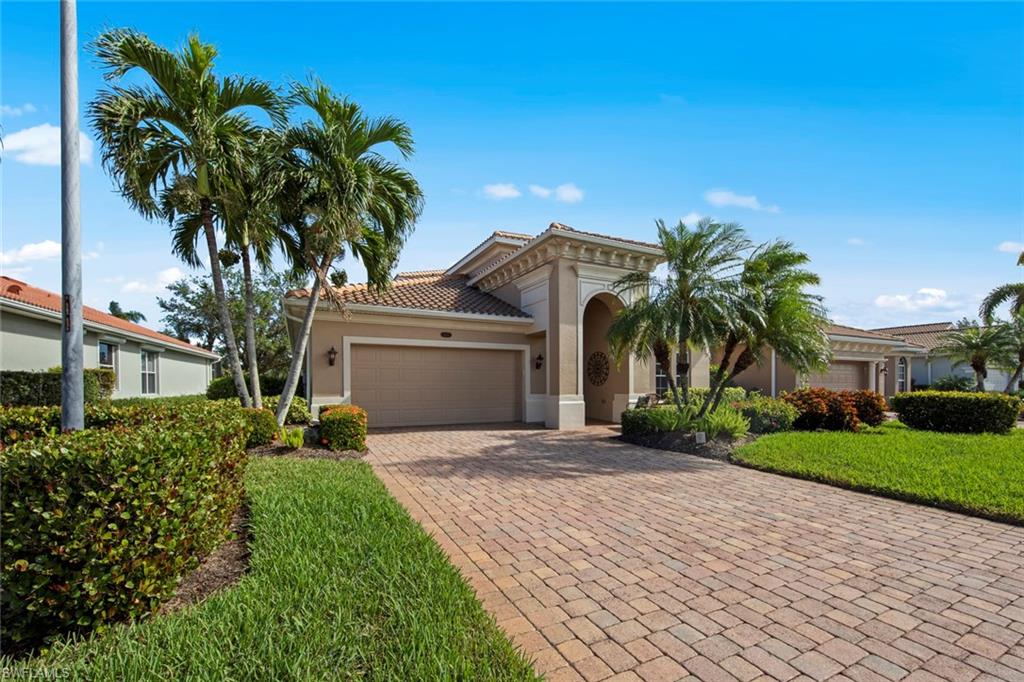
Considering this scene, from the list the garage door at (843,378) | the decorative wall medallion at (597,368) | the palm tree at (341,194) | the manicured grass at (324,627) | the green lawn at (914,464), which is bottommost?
the green lawn at (914,464)

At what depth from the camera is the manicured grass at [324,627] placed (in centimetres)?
238

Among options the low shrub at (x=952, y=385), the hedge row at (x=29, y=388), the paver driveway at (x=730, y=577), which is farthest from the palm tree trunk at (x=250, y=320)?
the low shrub at (x=952, y=385)

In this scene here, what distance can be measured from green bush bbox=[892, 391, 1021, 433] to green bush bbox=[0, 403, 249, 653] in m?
17.3

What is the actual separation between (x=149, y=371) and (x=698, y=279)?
77.3ft

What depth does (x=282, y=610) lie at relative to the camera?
9.45 feet

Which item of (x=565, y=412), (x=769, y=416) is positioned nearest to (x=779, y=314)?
(x=769, y=416)

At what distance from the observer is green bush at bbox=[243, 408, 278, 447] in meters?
9.16

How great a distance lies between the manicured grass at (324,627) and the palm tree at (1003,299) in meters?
26.6

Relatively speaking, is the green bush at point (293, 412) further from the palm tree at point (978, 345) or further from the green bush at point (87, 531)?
the palm tree at point (978, 345)

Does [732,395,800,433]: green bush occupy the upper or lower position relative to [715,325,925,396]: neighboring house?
lower

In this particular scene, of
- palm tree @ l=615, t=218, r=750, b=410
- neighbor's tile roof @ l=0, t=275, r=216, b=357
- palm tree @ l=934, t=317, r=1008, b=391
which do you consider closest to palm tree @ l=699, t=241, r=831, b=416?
palm tree @ l=615, t=218, r=750, b=410

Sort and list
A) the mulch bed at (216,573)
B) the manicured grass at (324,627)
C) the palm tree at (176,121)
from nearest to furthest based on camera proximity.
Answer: the manicured grass at (324,627)
the mulch bed at (216,573)
the palm tree at (176,121)

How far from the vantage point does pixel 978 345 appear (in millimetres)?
18891

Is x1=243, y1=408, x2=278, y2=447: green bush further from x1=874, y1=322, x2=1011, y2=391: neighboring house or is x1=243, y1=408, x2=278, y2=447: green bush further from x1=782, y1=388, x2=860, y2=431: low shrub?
x1=874, y1=322, x2=1011, y2=391: neighboring house
